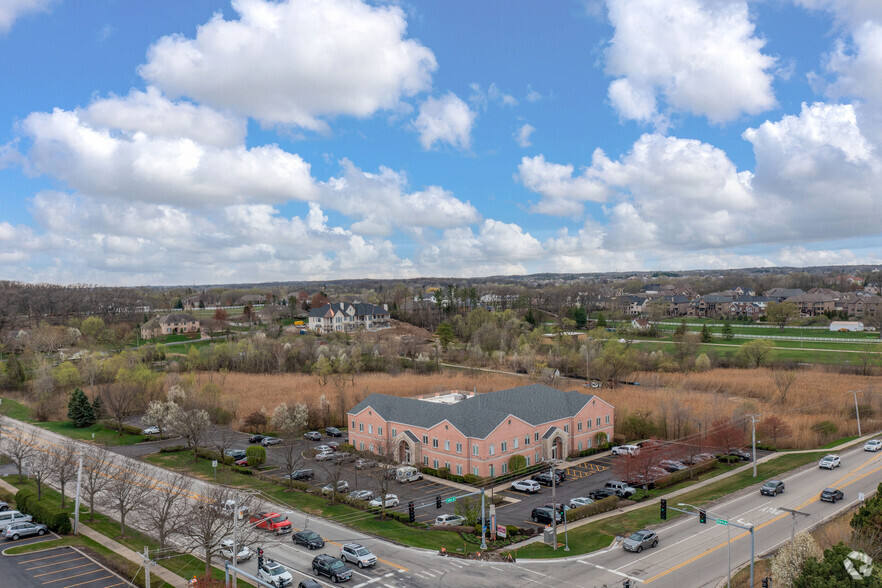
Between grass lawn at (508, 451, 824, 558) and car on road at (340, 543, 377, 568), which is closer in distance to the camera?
car on road at (340, 543, 377, 568)

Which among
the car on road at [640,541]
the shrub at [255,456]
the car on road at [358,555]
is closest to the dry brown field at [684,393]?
the shrub at [255,456]

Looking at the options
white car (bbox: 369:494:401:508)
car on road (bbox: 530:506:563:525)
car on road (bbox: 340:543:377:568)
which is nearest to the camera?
car on road (bbox: 340:543:377:568)

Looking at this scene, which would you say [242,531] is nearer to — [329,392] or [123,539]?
[123,539]

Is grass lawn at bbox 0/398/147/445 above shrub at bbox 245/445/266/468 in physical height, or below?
below

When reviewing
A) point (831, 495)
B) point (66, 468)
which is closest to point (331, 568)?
point (66, 468)

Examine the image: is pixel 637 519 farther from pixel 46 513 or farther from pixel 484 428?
pixel 46 513

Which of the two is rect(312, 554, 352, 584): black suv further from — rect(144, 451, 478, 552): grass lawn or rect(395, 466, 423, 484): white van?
rect(395, 466, 423, 484): white van

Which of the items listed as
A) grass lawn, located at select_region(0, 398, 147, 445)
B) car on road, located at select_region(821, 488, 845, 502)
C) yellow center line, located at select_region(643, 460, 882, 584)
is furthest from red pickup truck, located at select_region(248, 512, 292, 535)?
car on road, located at select_region(821, 488, 845, 502)

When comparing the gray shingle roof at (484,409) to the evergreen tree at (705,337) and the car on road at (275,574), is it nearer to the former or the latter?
the car on road at (275,574)
